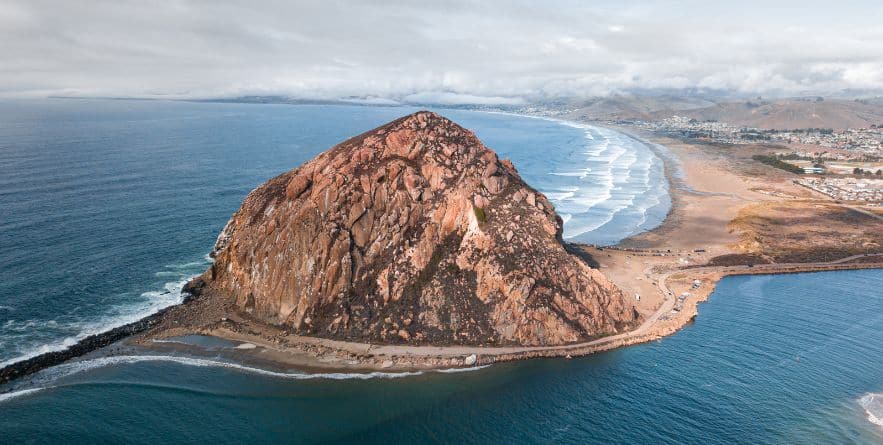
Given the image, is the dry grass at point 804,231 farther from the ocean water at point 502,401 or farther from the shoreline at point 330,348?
the ocean water at point 502,401

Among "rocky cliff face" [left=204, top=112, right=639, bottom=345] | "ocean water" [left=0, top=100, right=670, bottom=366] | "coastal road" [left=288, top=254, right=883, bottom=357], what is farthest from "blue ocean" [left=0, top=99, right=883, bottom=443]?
"rocky cliff face" [left=204, top=112, right=639, bottom=345]

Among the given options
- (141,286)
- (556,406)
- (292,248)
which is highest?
(292,248)

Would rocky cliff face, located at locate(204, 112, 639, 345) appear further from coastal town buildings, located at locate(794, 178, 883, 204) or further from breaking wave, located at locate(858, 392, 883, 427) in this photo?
coastal town buildings, located at locate(794, 178, 883, 204)

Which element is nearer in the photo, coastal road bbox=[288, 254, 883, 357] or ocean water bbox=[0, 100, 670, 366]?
coastal road bbox=[288, 254, 883, 357]

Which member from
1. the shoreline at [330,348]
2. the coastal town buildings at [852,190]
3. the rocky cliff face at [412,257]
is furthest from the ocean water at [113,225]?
Result: the coastal town buildings at [852,190]

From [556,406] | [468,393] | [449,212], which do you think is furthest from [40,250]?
[556,406]

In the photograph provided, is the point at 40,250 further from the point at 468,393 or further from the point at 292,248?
the point at 468,393
